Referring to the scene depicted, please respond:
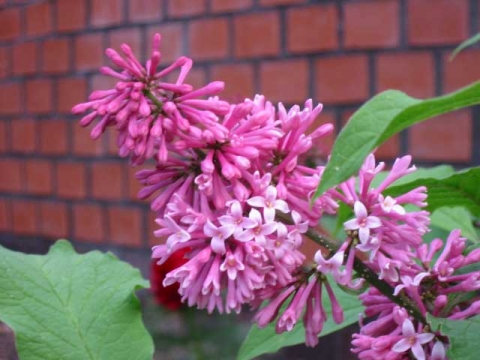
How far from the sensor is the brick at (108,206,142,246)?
190 centimetres

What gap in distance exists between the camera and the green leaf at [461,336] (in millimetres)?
419

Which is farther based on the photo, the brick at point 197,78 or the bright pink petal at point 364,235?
the brick at point 197,78

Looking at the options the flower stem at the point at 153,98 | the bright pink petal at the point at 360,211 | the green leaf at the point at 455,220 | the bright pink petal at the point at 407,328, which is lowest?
the bright pink petal at the point at 407,328

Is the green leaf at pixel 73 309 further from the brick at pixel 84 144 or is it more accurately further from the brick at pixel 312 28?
the brick at pixel 84 144

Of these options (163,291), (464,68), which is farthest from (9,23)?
(464,68)

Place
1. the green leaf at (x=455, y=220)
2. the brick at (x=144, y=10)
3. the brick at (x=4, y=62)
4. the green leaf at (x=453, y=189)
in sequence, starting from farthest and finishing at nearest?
the brick at (x=4, y=62) → the brick at (x=144, y=10) → the green leaf at (x=455, y=220) → the green leaf at (x=453, y=189)

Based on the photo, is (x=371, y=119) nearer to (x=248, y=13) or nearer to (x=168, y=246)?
(x=168, y=246)

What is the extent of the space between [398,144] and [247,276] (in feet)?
3.58

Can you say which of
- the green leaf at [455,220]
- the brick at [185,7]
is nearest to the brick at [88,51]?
the brick at [185,7]

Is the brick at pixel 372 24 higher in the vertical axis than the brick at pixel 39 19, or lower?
lower

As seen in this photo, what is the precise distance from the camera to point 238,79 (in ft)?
5.55

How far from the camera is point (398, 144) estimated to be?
1.48 m

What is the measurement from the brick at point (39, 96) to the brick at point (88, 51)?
14 centimetres

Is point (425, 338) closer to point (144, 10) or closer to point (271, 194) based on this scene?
point (271, 194)
